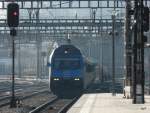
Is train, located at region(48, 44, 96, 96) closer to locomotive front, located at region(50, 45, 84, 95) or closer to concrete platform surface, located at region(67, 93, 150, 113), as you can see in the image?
locomotive front, located at region(50, 45, 84, 95)

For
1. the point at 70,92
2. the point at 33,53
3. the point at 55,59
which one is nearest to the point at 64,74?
the point at 55,59

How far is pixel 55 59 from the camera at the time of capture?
4156 centimetres

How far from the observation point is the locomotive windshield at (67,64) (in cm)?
4141

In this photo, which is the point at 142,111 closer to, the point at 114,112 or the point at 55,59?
the point at 114,112

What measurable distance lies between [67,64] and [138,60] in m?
13.1

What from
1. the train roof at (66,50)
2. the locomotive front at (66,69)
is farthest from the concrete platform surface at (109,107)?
the train roof at (66,50)

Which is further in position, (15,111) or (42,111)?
(42,111)

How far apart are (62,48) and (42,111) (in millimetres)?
13762

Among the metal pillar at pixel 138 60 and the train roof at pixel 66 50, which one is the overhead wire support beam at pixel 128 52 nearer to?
the metal pillar at pixel 138 60

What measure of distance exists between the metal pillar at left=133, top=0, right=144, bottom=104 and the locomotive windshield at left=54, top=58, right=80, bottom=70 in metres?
12.5

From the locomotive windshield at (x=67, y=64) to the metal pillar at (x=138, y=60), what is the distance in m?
12.5

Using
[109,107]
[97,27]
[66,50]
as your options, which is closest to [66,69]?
[66,50]

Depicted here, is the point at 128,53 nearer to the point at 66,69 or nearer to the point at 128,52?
the point at 128,52

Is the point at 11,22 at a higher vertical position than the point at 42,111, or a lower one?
higher
